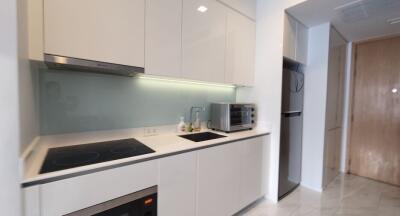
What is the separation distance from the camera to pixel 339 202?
2.27 meters

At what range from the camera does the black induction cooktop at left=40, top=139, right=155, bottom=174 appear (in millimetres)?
996

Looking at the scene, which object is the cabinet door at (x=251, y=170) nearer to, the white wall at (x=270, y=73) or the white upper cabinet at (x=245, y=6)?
the white wall at (x=270, y=73)

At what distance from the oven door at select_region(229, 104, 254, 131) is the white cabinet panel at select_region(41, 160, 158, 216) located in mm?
1105

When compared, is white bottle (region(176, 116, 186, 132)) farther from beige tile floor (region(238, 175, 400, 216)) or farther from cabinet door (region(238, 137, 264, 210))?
beige tile floor (region(238, 175, 400, 216))

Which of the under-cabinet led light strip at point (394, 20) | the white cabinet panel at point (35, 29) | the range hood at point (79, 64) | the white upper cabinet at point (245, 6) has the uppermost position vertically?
the white upper cabinet at point (245, 6)

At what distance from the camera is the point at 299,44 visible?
2.47m

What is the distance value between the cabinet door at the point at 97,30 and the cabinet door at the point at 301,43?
205 cm

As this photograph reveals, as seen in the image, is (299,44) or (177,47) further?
(299,44)

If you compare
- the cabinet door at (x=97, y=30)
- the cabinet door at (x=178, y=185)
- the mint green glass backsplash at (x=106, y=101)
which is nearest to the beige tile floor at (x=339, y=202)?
the cabinet door at (x=178, y=185)

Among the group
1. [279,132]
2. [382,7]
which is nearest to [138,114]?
[279,132]

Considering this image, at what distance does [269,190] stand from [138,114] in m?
1.85

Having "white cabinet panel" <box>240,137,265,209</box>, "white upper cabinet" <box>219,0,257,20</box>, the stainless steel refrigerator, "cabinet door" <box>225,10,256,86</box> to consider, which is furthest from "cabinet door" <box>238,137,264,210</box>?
"white upper cabinet" <box>219,0,257,20</box>

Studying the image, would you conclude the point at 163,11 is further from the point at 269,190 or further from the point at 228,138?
the point at 269,190

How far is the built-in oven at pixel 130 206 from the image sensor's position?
1.02 metres
